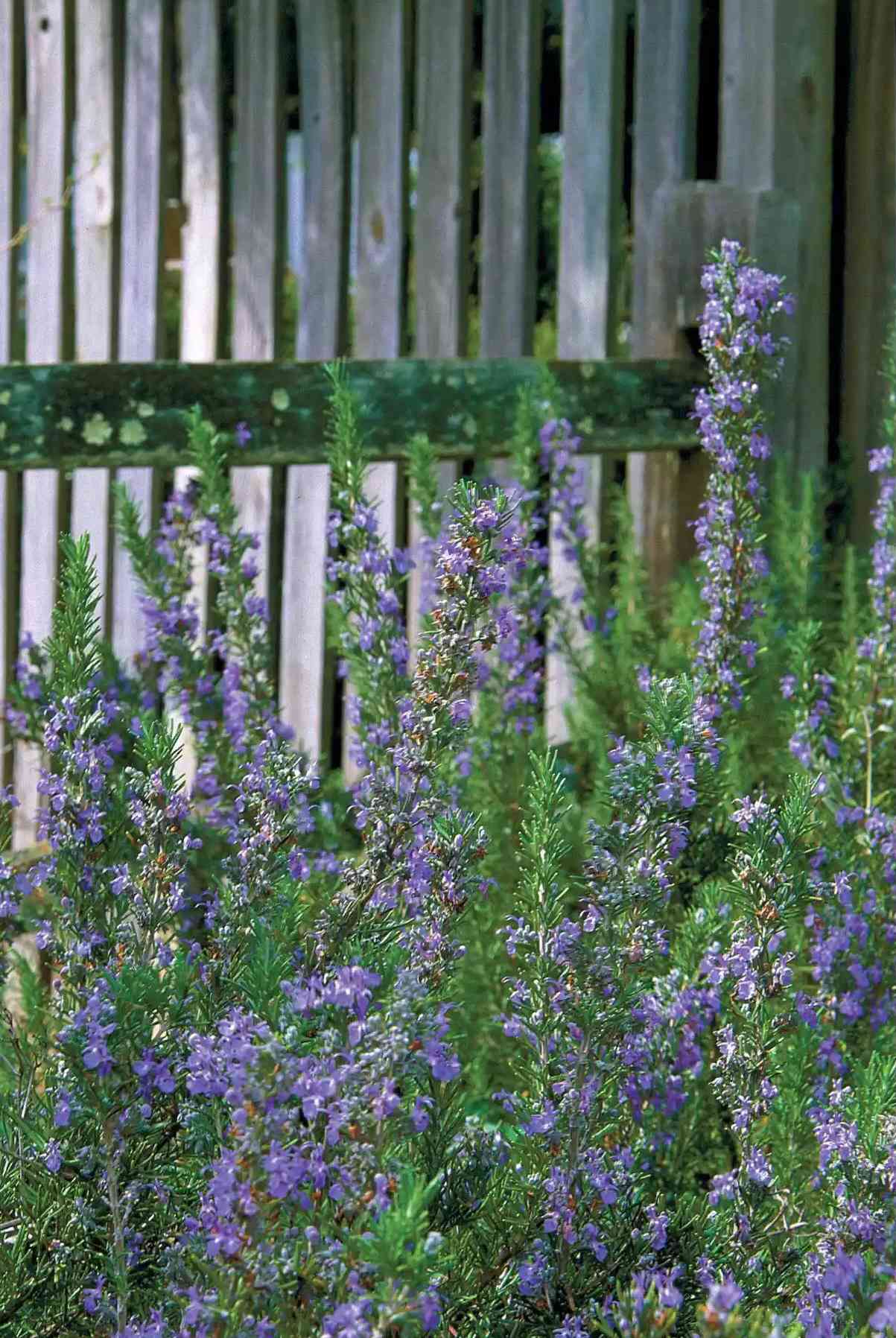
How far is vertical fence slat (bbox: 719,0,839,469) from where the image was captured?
3553 mm

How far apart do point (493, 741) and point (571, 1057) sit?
4.59ft

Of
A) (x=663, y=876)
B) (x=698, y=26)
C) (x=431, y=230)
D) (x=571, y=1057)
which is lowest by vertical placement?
(x=571, y=1057)

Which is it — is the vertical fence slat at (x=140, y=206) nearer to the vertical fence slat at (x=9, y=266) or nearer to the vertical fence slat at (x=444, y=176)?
the vertical fence slat at (x=9, y=266)

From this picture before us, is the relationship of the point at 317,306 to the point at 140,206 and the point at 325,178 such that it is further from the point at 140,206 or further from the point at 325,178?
the point at 140,206

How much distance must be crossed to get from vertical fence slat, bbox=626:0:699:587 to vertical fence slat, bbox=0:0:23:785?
1.97 metres

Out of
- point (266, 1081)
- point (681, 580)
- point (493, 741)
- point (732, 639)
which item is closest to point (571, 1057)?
point (266, 1081)

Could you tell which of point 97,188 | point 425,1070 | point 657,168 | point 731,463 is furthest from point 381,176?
point 425,1070

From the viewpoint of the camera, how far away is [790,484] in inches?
143

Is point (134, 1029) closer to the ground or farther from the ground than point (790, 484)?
closer to the ground

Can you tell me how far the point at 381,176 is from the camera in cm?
411

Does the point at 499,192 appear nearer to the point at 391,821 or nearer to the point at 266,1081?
the point at 391,821

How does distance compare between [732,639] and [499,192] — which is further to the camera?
[499,192]

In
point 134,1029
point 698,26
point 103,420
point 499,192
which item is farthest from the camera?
point 499,192

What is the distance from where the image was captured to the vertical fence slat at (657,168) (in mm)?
3637
